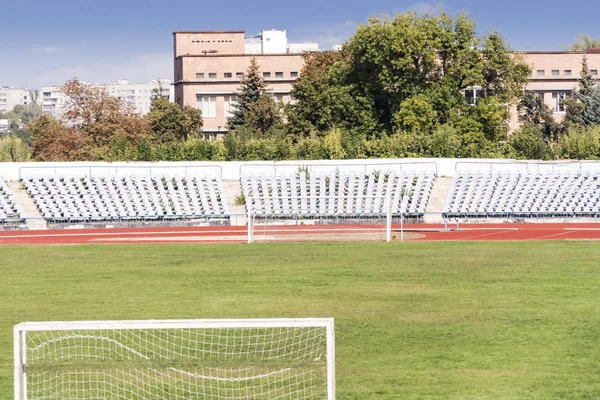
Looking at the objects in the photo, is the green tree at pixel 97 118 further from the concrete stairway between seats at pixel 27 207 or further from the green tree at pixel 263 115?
the concrete stairway between seats at pixel 27 207

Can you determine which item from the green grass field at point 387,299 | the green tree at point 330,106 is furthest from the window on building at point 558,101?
the green grass field at point 387,299

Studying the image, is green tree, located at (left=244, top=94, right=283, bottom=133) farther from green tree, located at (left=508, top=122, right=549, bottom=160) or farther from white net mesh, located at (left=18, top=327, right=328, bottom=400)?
white net mesh, located at (left=18, top=327, right=328, bottom=400)

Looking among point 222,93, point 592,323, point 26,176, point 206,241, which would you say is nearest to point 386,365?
point 592,323

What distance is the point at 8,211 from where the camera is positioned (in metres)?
A: 45.8

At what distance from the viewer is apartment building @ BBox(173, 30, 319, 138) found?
101312 mm

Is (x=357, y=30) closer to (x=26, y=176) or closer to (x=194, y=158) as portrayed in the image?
(x=194, y=158)

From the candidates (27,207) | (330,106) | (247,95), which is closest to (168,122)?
(247,95)

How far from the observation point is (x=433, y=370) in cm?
1589

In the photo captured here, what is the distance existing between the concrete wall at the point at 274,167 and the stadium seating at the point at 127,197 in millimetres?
848

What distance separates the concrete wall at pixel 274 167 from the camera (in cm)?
4972

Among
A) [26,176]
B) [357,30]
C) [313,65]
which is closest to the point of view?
[26,176]

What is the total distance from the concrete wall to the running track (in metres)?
5.76

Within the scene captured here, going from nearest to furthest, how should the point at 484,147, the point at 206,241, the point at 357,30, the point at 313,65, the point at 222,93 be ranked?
the point at 206,241
the point at 484,147
the point at 357,30
the point at 313,65
the point at 222,93

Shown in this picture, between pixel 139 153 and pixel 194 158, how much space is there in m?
3.04
